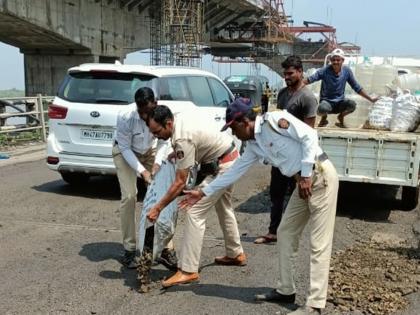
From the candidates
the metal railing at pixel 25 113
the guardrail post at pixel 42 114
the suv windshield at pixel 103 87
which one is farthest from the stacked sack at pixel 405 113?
the guardrail post at pixel 42 114

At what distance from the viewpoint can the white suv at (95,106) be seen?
7.95 m

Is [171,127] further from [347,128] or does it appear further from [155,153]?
[347,128]

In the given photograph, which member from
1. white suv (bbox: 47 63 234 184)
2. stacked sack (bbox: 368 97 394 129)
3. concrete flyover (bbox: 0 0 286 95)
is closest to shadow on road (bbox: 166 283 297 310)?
white suv (bbox: 47 63 234 184)

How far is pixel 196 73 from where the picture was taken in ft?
30.0

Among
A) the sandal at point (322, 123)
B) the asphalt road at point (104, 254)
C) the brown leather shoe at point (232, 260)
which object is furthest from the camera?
the sandal at point (322, 123)

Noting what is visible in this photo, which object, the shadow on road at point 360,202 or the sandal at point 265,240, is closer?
the sandal at point 265,240

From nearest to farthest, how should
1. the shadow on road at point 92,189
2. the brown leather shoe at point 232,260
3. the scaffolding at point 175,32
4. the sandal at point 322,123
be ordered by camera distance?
1. the brown leather shoe at point 232,260
2. the sandal at point 322,123
3. the shadow on road at point 92,189
4. the scaffolding at point 175,32

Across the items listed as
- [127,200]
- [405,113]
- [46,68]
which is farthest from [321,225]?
[46,68]

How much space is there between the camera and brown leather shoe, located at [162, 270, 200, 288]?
4.62 metres

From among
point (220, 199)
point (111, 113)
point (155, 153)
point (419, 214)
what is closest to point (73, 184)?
point (111, 113)

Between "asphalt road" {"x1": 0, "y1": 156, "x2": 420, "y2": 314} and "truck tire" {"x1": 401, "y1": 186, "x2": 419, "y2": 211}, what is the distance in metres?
0.11

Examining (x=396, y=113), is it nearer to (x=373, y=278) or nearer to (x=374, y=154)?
(x=374, y=154)

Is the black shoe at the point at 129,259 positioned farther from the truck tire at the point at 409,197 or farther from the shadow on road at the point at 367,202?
the truck tire at the point at 409,197

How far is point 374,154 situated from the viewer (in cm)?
724
